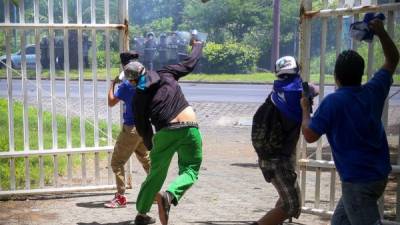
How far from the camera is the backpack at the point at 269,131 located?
4.89 m

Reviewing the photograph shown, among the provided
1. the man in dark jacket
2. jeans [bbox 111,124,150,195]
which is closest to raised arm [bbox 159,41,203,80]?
the man in dark jacket

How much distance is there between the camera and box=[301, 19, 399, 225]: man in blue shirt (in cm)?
373

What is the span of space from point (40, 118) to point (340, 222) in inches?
154

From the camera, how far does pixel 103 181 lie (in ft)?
25.5

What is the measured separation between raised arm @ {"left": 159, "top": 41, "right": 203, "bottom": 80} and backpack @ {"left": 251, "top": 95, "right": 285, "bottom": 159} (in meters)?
1.05

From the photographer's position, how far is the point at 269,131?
4.90m

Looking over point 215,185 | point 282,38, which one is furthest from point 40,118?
point 282,38

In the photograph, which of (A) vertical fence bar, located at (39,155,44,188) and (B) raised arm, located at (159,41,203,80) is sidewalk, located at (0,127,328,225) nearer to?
(A) vertical fence bar, located at (39,155,44,188)

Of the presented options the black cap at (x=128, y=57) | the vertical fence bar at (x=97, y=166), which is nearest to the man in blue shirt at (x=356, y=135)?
the black cap at (x=128, y=57)

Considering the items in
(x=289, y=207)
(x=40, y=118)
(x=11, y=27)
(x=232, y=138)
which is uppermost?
(x=11, y=27)

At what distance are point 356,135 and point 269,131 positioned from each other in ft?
4.07

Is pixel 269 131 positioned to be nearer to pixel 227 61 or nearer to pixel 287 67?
pixel 287 67

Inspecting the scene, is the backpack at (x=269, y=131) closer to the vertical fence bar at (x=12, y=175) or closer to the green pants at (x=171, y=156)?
the green pants at (x=171, y=156)

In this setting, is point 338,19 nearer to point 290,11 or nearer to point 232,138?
point 232,138
